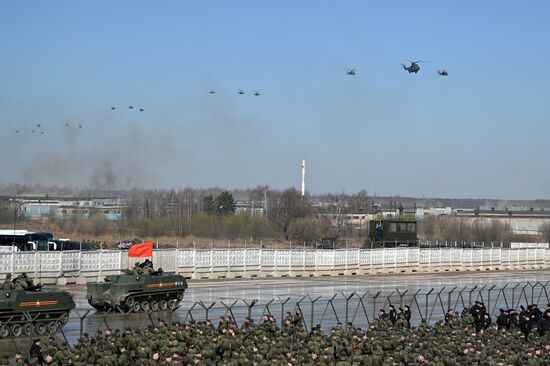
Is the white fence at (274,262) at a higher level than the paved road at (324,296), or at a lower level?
higher

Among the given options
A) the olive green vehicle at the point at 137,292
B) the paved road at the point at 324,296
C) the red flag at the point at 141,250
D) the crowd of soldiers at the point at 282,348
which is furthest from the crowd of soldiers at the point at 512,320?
the red flag at the point at 141,250

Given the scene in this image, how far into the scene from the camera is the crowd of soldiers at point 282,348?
81.4ft

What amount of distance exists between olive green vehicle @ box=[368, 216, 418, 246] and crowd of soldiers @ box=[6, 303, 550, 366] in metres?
48.6

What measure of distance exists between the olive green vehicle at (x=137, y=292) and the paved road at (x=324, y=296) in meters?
0.52

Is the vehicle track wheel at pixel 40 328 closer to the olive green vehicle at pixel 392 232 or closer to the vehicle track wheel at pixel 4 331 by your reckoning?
the vehicle track wheel at pixel 4 331

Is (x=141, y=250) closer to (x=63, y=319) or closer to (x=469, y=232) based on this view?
(x=63, y=319)

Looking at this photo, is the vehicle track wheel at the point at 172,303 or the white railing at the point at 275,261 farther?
the white railing at the point at 275,261

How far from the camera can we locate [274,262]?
61656mm

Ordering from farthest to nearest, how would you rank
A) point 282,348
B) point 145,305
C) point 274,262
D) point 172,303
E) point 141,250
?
point 274,262
point 141,250
point 172,303
point 145,305
point 282,348

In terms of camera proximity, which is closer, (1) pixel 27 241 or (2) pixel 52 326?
(2) pixel 52 326

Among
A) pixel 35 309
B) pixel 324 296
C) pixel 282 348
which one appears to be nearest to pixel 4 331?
pixel 35 309

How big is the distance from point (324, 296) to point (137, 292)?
11468 millimetres

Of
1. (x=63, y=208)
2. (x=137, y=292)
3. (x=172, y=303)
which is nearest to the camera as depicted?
(x=137, y=292)

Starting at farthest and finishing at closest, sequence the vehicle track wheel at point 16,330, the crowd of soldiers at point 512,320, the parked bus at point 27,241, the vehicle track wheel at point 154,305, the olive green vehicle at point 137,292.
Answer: the parked bus at point 27,241
the vehicle track wheel at point 154,305
the olive green vehicle at point 137,292
the crowd of soldiers at point 512,320
the vehicle track wheel at point 16,330
